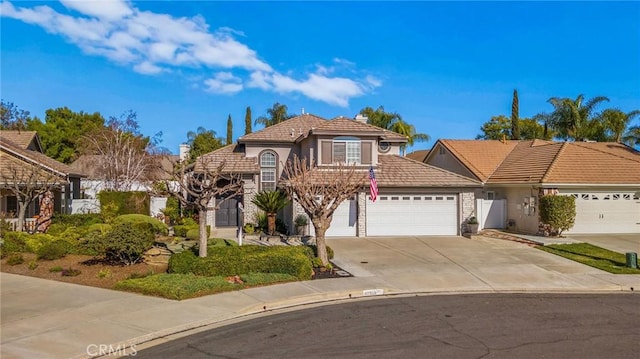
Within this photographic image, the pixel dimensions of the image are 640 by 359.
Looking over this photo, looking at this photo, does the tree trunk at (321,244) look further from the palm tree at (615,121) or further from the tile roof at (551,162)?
the palm tree at (615,121)

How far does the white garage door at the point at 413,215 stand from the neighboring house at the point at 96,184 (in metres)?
10.2

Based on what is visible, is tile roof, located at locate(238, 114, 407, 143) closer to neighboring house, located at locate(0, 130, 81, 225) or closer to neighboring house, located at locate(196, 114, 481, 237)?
neighboring house, located at locate(196, 114, 481, 237)

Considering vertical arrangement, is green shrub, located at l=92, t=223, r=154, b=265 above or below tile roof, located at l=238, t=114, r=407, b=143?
below

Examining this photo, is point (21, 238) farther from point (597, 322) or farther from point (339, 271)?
point (597, 322)

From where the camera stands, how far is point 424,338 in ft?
27.1

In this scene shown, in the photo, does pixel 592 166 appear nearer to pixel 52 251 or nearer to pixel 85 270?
pixel 85 270

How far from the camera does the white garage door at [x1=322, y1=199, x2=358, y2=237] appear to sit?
22953 millimetres

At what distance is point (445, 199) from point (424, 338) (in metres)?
16.3

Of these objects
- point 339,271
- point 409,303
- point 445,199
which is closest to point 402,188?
point 445,199

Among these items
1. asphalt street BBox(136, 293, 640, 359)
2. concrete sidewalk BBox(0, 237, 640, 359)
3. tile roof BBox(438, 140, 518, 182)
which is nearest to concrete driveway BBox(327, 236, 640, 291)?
concrete sidewalk BBox(0, 237, 640, 359)

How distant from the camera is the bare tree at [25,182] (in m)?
19.9

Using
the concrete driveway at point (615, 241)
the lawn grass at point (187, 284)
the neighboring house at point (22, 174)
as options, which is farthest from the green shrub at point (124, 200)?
the concrete driveway at point (615, 241)

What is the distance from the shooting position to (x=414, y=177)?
23.9 metres

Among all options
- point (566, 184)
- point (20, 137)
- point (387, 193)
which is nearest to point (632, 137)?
point (566, 184)
